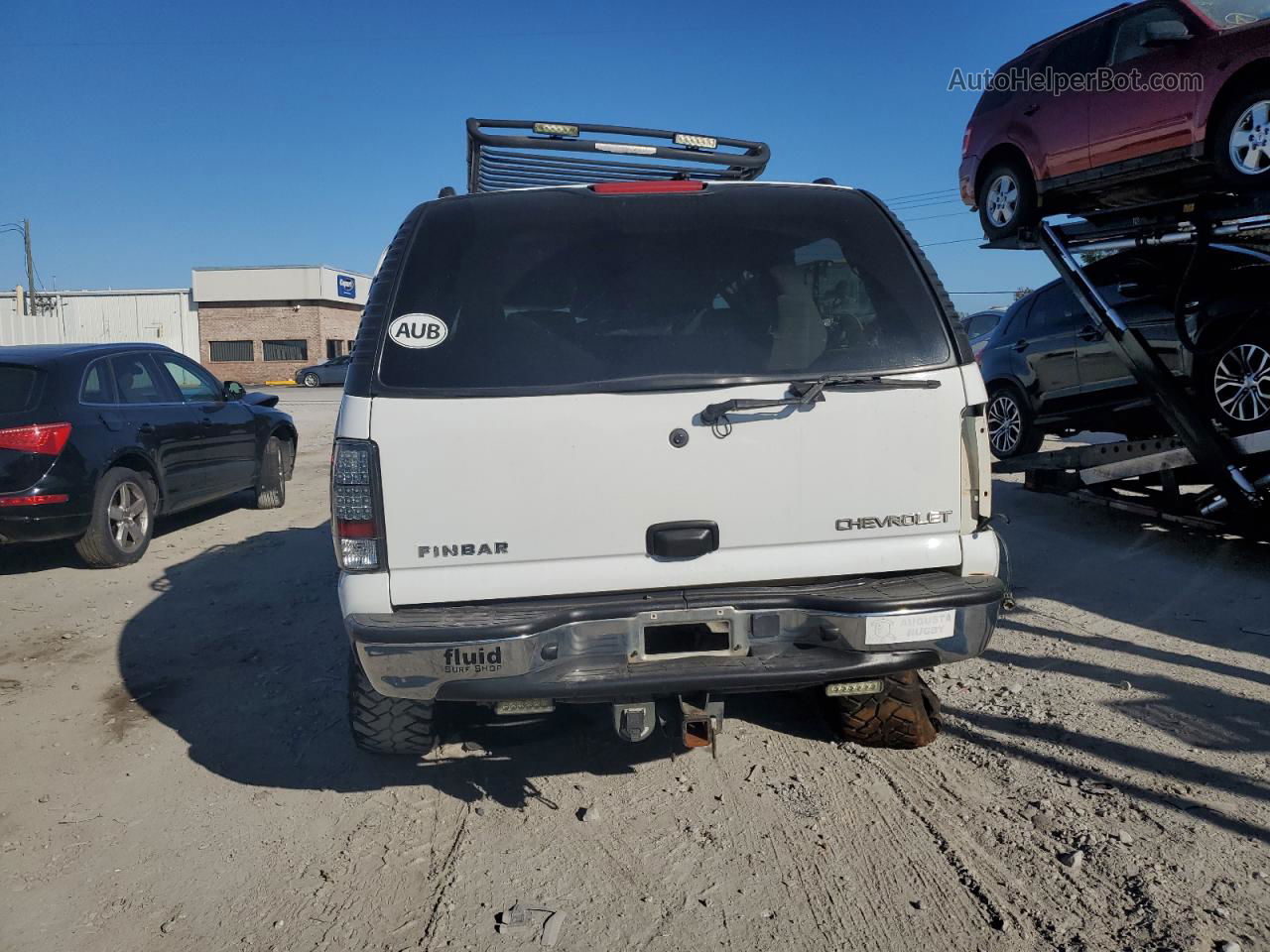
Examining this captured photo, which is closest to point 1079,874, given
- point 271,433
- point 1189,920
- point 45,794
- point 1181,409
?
point 1189,920

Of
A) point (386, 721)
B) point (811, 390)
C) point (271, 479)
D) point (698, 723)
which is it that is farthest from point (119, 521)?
point (811, 390)

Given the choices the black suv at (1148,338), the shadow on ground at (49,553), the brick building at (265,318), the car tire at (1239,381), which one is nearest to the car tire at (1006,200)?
the black suv at (1148,338)

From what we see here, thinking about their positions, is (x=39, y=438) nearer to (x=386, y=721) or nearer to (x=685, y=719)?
(x=386, y=721)

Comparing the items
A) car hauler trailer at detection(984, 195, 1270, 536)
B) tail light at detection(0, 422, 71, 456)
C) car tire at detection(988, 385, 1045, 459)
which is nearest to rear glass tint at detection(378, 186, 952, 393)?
car hauler trailer at detection(984, 195, 1270, 536)

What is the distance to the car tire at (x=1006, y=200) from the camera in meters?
7.73

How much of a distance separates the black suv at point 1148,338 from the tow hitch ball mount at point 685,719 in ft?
15.6

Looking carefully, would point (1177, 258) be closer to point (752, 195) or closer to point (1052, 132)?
point (1052, 132)

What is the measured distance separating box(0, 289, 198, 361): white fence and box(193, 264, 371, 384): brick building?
1.06 m

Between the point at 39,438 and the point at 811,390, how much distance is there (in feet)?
18.8

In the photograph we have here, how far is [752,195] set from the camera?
10.6 ft

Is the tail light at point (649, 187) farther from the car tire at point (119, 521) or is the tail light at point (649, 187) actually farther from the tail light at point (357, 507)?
the car tire at point (119, 521)

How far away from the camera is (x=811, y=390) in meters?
2.80

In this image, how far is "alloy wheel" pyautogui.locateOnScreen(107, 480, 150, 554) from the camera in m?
6.84

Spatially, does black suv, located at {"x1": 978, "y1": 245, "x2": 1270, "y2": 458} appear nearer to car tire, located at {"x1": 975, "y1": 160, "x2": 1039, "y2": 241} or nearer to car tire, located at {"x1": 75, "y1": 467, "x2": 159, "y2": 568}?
car tire, located at {"x1": 975, "y1": 160, "x2": 1039, "y2": 241}
